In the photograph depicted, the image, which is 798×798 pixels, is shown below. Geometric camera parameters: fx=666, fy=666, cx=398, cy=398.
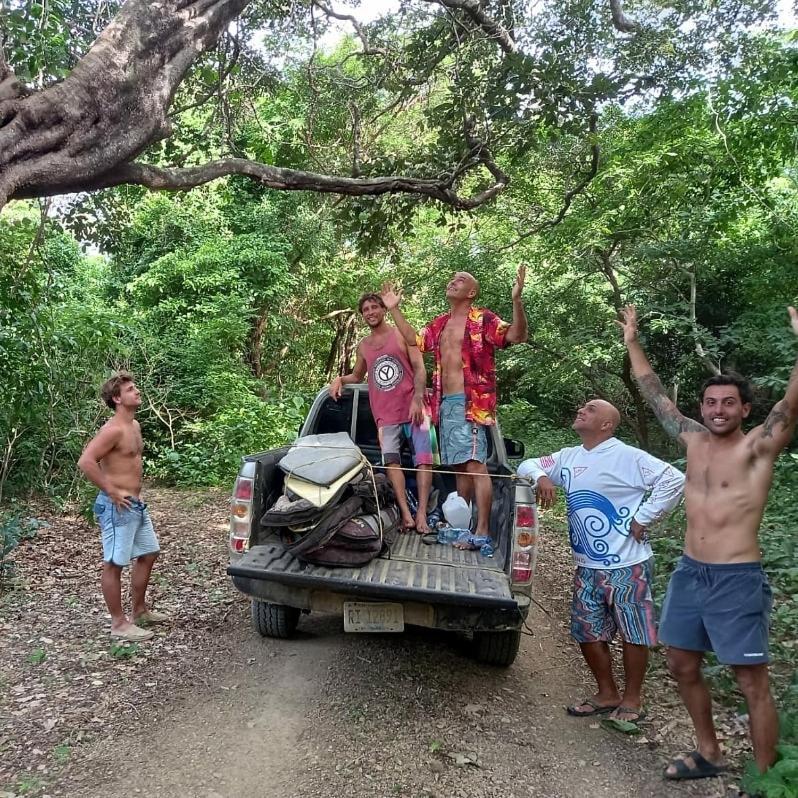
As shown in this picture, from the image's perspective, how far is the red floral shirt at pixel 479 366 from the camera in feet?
15.3

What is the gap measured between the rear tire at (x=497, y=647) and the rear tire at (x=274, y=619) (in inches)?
47.3

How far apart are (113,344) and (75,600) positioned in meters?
4.48

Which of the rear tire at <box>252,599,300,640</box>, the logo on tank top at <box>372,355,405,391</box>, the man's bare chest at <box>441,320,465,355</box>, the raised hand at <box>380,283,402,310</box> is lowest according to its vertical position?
the rear tire at <box>252,599,300,640</box>

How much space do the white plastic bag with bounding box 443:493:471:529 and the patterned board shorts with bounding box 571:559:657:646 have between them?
3.59 feet

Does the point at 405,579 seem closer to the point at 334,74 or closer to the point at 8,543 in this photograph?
the point at 8,543

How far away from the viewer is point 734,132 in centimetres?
771

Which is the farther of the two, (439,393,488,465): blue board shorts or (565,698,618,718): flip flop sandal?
(439,393,488,465): blue board shorts

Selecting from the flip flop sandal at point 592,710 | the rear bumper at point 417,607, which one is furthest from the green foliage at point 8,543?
the flip flop sandal at point 592,710

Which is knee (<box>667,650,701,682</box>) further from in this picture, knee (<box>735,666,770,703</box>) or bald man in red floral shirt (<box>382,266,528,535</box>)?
bald man in red floral shirt (<box>382,266,528,535</box>)

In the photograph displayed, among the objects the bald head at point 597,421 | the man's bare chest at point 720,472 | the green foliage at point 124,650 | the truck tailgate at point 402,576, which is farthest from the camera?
the green foliage at point 124,650

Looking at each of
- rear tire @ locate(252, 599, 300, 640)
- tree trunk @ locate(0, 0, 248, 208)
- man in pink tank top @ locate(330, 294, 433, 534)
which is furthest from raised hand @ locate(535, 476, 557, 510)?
tree trunk @ locate(0, 0, 248, 208)

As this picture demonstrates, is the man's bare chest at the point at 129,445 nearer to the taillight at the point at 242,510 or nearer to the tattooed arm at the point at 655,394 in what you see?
the taillight at the point at 242,510

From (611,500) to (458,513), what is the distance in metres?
1.32

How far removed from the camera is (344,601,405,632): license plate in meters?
3.54
